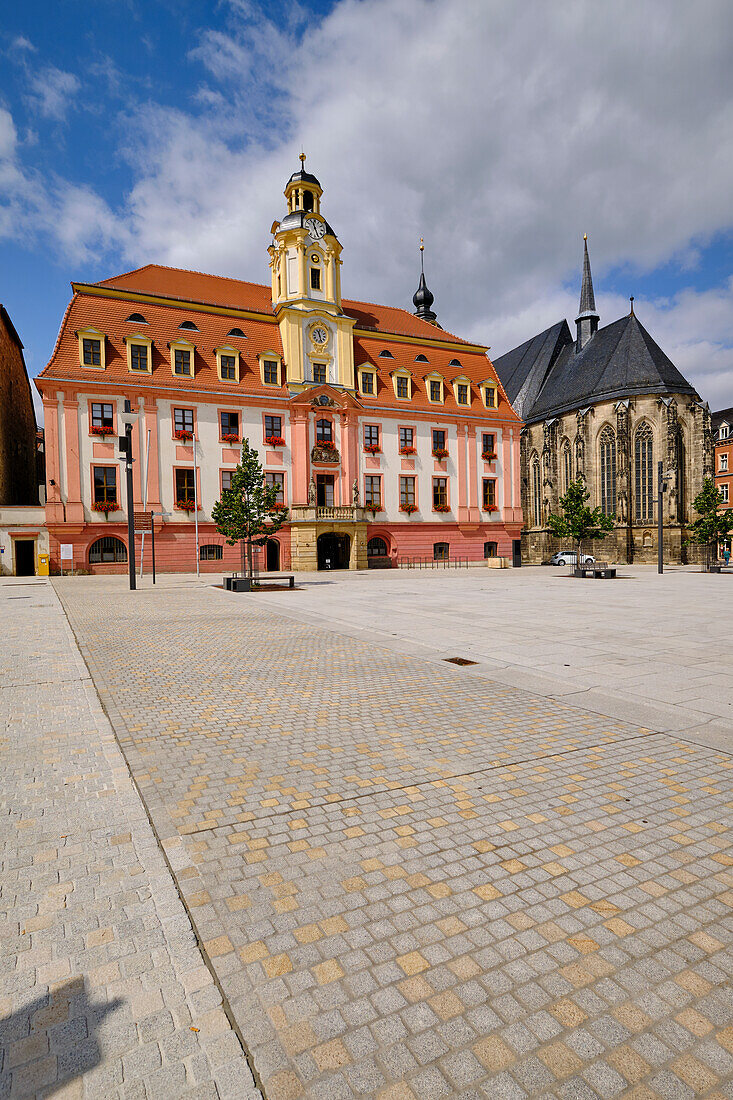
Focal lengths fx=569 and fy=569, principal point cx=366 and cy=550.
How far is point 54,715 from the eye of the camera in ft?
19.0

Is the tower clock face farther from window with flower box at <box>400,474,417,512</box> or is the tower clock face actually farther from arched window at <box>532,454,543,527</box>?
arched window at <box>532,454,543,527</box>

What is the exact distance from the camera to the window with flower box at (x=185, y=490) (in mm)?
33719

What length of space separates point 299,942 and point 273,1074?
2.10 ft

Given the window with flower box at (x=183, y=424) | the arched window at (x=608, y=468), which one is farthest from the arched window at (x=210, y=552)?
the arched window at (x=608, y=468)

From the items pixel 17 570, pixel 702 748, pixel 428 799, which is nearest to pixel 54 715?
pixel 428 799

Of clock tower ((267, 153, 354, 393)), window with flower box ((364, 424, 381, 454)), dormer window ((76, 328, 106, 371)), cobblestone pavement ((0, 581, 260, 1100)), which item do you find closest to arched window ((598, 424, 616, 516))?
window with flower box ((364, 424, 381, 454))

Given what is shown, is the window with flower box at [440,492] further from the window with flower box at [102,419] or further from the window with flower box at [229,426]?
the window with flower box at [102,419]

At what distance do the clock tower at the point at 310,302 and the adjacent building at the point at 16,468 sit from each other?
57.9 ft

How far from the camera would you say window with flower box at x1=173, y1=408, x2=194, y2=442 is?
111 feet

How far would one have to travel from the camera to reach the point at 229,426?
35.5 meters

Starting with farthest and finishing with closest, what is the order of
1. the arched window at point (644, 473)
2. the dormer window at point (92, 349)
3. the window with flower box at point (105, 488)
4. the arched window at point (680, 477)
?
the arched window at point (644, 473)
the arched window at point (680, 477)
the window with flower box at point (105, 488)
the dormer window at point (92, 349)

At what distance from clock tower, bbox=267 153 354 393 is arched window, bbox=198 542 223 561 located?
11620mm

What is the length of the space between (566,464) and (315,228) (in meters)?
34.5

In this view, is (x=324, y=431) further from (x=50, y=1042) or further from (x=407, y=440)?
(x=50, y=1042)
